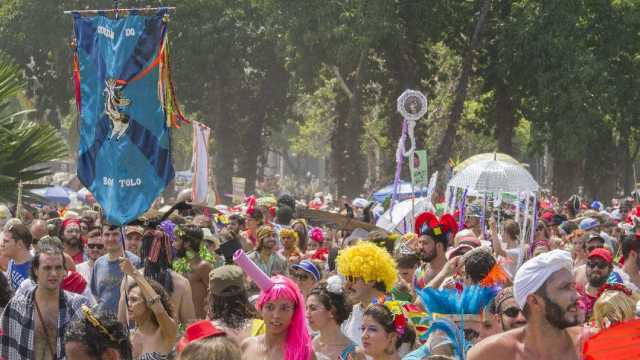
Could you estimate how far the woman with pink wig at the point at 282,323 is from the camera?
6742 mm

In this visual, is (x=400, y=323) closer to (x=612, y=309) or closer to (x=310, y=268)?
(x=612, y=309)

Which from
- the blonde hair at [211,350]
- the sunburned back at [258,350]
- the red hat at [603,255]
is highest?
the blonde hair at [211,350]

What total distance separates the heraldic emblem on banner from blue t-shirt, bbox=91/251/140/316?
560 mm

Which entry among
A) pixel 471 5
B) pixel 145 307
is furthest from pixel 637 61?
pixel 145 307

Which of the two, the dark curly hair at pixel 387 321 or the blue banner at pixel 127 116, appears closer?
the dark curly hair at pixel 387 321

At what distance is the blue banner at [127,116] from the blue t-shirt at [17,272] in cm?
78

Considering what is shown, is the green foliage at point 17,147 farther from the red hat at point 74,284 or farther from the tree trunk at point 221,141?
the tree trunk at point 221,141

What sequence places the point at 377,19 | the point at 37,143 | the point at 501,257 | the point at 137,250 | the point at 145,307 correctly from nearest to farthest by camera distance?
the point at 145,307 < the point at 137,250 < the point at 501,257 < the point at 37,143 < the point at 377,19

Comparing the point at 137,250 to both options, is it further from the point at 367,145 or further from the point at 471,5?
the point at 367,145

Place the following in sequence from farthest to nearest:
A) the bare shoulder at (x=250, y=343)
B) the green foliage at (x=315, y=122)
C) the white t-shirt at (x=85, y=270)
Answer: the green foliage at (x=315, y=122)
the white t-shirt at (x=85, y=270)
the bare shoulder at (x=250, y=343)

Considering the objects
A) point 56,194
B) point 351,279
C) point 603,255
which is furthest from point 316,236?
point 56,194

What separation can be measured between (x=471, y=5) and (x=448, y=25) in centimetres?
87

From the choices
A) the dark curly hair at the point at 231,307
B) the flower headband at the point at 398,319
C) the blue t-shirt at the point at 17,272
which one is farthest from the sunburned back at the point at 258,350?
the blue t-shirt at the point at 17,272

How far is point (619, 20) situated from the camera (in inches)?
1506
